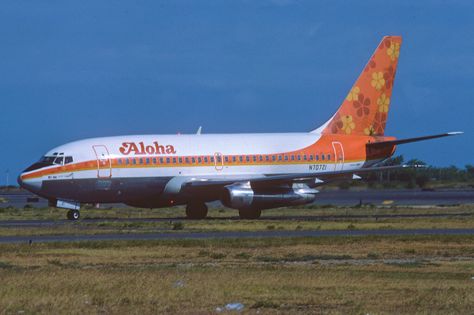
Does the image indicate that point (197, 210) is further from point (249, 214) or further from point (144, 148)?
point (144, 148)

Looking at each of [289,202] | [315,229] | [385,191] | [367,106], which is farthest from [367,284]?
[385,191]

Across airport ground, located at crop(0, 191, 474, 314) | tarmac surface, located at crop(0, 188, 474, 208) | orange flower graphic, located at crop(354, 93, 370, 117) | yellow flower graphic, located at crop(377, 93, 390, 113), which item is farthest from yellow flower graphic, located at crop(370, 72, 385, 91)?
airport ground, located at crop(0, 191, 474, 314)

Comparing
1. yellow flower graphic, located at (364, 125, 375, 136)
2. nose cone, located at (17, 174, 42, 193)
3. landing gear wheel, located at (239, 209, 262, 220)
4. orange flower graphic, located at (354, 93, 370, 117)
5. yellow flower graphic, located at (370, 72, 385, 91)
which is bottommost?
landing gear wheel, located at (239, 209, 262, 220)

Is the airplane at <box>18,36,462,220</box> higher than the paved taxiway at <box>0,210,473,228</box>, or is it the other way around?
the airplane at <box>18,36,462,220</box>

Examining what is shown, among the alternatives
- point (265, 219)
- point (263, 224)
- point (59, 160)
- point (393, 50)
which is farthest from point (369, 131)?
point (59, 160)

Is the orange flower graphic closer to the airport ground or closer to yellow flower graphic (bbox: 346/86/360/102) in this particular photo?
yellow flower graphic (bbox: 346/86/360/102)

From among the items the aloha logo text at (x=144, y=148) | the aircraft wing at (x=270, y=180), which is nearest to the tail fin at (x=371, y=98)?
the aircraft wing at (x=270, y=180)

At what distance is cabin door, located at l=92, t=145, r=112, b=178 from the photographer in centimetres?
5562

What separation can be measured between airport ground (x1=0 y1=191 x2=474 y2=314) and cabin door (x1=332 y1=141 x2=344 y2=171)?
976 cm

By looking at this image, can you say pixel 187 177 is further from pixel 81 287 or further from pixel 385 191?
pixel 385 191

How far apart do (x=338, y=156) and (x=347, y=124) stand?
2.87 meters

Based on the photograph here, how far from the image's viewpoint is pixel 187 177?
5759 cm

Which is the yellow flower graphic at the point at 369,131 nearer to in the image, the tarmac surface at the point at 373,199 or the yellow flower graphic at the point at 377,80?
the yellow flower graphic at the point at 377,80

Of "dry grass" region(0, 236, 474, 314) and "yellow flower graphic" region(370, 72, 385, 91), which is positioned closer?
"dry grass" region(0, 236, 474, 314)
